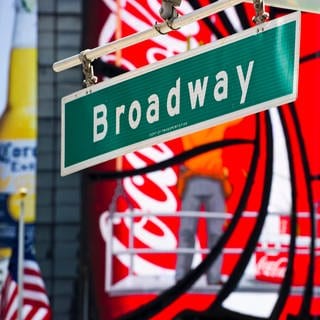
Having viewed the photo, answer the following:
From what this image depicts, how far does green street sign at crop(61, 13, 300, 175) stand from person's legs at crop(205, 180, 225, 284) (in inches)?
688

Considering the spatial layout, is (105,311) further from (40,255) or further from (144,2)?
(144,2)

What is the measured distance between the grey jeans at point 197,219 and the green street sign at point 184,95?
17.3 meters

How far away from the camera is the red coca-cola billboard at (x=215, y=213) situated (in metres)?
23.9

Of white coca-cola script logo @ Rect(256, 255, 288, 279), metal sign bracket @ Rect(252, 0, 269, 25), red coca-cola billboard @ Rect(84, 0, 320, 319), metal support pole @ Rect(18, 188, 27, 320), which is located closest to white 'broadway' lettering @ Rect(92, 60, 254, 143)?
metal sign bracket @ Rect(252, 0, 269, 25)

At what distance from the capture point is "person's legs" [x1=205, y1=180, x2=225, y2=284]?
24.0 m

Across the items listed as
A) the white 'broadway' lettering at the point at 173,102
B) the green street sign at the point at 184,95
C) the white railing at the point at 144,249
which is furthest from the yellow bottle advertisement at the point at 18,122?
the white 'broadway' lettering at the point at 173,102

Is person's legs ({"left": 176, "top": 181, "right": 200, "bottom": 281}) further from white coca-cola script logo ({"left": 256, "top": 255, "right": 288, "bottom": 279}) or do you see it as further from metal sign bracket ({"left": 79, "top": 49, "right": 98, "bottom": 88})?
metal sign bracket ({"left": 79, "top": 49, "right": 98, "bottom": 88})

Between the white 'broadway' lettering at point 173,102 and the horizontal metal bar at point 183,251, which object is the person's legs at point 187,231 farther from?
the white 'broadway' lettering at point 173,102

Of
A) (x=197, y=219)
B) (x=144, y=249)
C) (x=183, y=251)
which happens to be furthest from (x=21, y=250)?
(x=197, y=219)

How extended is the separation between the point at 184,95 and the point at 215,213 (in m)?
18.1

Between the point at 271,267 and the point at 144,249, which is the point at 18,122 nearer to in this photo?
the point at 144,249

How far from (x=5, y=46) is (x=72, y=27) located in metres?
3.67

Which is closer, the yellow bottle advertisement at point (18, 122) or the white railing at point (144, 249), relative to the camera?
the white railing at point (144, 249)

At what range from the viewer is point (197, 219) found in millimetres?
24000
